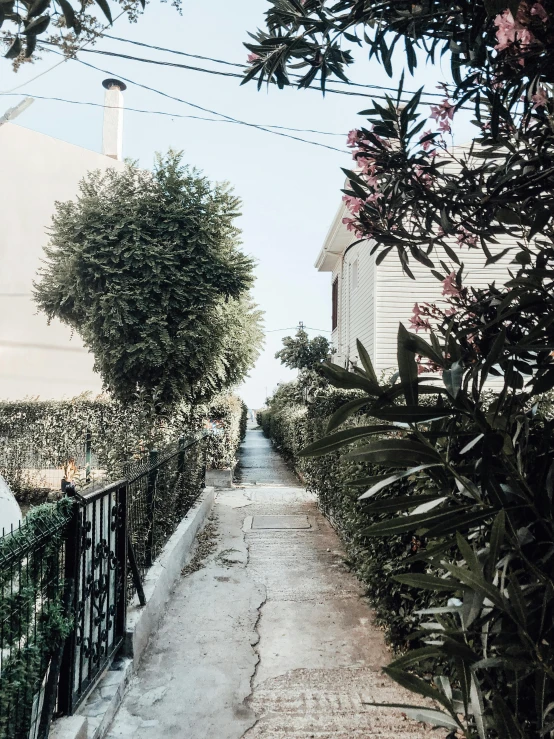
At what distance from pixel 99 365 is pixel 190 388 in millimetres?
2183

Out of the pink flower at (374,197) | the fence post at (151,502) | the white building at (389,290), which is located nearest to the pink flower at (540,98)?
the pink flower at (374,197)

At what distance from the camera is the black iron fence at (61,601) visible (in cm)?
225

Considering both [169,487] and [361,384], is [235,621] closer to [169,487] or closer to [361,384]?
[169,487]

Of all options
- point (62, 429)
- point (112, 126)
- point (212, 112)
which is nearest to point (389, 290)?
point (212, 112)

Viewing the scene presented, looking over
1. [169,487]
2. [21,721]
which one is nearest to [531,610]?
[21,721]

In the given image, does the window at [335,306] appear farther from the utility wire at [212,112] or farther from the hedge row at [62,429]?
the utility wire at [212,112]

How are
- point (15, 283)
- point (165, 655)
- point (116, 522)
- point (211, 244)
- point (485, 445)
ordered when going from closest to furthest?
point (485, 445) → point (116, 522) → point (165, 655) → point (211, 244) → point (15, 283)

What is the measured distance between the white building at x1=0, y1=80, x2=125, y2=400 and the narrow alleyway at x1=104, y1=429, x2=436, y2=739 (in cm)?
1305

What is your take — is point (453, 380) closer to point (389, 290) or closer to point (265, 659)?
point (265, 659)

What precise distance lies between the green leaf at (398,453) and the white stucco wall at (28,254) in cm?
1741

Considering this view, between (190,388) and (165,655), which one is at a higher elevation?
(190,388)

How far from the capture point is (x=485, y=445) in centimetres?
153

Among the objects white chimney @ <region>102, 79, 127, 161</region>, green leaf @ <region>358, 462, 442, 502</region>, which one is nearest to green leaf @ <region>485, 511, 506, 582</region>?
green leaf @ <region>358, 462, 442, 502</region>

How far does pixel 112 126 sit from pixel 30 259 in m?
6.92
